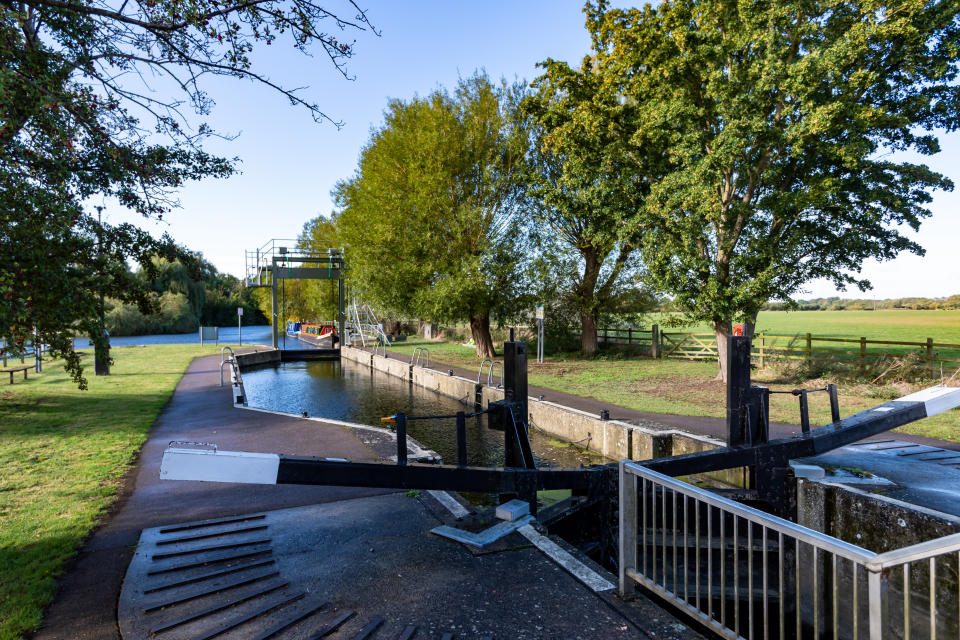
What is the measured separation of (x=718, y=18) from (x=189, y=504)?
686 inches

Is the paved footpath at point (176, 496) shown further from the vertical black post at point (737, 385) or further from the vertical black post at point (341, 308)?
the vertical black post at point (341, 308)

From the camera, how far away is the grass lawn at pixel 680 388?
1063 cm

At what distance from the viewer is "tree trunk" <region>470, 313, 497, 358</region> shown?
2464 centimetres

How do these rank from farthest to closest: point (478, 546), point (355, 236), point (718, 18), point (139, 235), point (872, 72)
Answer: point (355, 236) → point (718, 18) → point (872, 72) → point (139, 235) → point (478, 546)

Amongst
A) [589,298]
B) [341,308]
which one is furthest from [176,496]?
[341,308]

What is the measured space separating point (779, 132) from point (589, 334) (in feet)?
45.4

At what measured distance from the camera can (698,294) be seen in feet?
50.2

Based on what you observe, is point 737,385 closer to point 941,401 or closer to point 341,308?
point 941,401

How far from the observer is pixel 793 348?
17734 millimetres

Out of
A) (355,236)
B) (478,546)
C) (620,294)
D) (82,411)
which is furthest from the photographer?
(355,236)

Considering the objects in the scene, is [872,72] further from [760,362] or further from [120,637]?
[120,637]

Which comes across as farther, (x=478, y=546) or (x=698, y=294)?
(x=698, y=294)

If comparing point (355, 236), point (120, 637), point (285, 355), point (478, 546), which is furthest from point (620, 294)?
point (120, 637)

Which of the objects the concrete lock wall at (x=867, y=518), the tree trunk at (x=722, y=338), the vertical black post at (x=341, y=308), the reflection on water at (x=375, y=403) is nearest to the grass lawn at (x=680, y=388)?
the tree trunk at (x=722, y=338)
